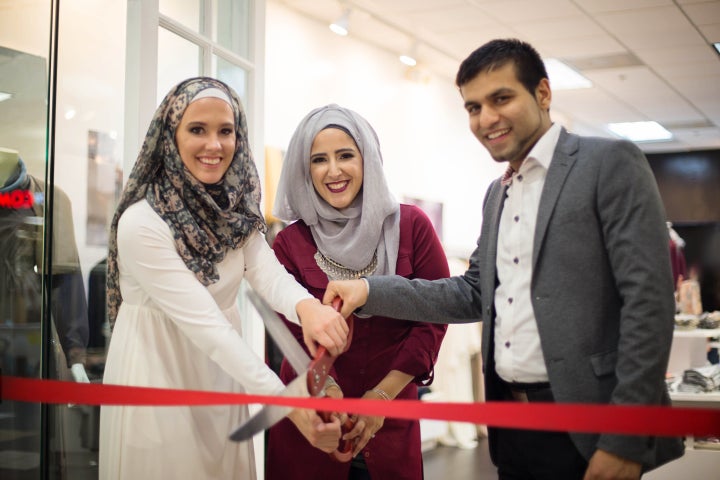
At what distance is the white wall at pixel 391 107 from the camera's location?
19.8ft

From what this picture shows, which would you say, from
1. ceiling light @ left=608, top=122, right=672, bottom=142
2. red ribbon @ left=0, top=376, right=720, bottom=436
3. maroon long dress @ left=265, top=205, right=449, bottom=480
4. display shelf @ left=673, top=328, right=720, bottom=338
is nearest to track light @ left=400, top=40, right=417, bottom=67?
display shelf @ left=673, top=328, right=720, bottom=338

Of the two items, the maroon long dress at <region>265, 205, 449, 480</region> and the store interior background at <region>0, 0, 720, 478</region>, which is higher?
the store interior background at <region>0, 0, 720, 478</region>

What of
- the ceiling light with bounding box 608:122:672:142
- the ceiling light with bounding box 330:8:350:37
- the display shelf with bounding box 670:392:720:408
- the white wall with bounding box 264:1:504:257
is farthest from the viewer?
the ceiling light with bounding box 608:122:672:142

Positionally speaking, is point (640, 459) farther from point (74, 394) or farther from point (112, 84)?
point (112, 84)

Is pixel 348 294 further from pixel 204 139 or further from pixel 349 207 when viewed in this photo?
pixel 204 139

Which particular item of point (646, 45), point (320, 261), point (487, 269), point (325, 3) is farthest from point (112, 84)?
point (646, 45)

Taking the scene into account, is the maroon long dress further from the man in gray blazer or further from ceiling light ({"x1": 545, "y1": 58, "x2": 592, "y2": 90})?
ceiling light ({"x1": 545, "y1": 58, "x2": 592, "y2": 90})

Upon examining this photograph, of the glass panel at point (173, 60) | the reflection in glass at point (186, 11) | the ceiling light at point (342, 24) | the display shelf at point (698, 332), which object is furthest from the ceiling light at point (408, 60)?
the glass panel at point (173, 60)

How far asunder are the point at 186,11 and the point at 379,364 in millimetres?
1818

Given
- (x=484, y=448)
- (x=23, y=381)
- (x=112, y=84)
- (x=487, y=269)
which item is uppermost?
(x=112, y=84)

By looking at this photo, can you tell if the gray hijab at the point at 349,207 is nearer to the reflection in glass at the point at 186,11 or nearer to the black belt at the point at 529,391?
the black belt at the point at 529,391

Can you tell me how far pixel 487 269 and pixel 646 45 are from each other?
636cm

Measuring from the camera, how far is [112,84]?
9.39 feet

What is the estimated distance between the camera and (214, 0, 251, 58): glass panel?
3508mm
